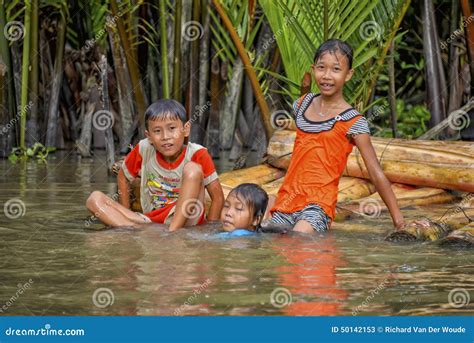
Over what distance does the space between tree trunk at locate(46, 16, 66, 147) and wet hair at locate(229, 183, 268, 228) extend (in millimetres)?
5333

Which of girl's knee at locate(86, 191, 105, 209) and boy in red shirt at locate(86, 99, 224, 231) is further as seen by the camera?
girl's knee at locate(86, 191, 105, 209)

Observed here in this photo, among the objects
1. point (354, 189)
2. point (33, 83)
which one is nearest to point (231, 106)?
point (33, 83)

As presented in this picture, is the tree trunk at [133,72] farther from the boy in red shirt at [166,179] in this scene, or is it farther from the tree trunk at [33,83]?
the boy in red shirt at [166,179]

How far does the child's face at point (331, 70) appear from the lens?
664 centimetres

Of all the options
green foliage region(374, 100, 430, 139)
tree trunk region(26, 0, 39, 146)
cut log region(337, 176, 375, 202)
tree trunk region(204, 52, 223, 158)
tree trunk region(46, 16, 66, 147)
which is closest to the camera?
cut log region(337, 176, 375, 202)

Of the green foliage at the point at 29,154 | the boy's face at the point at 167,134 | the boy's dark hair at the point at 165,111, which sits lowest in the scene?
the green foliage at the point at 29,154

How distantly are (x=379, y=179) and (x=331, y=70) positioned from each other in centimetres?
72

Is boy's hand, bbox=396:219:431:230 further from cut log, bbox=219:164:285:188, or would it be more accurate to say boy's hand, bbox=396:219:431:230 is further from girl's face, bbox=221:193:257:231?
cut log, bbox=219:164:285:188

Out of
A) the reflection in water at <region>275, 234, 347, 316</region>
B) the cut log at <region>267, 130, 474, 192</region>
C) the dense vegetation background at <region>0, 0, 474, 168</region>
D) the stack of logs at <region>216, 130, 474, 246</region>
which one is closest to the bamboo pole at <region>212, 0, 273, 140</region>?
the dense vegetation background at <region>0, 0, 474, 168</region>

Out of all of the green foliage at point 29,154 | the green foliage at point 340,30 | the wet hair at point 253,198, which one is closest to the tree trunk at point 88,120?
the green foliage at point 29,154

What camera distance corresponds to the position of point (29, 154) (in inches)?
445

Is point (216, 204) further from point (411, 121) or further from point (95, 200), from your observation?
point (411, 121)

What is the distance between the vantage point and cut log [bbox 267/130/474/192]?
24.7ft

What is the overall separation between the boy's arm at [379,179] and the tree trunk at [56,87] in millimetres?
5507
